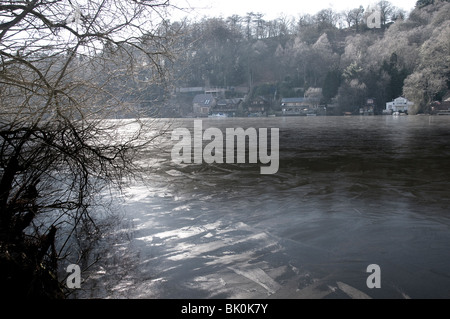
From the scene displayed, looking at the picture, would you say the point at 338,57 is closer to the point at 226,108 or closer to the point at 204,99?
the point at 226,108

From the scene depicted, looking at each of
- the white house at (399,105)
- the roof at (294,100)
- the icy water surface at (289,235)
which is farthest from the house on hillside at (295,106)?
the icy water surface at (289,235)

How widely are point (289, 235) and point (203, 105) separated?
296 feet

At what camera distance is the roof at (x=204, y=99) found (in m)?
95.7

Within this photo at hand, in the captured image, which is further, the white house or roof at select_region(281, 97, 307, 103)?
roof at select_region(281, 97, 307, 103)

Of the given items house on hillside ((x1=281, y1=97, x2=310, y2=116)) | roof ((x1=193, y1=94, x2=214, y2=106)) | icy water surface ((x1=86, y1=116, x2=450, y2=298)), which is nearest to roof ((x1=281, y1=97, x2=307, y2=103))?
house on hillside ((x1=281, y1=97, x2=310, y2=116))

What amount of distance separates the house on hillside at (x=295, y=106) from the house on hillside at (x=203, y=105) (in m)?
18.1

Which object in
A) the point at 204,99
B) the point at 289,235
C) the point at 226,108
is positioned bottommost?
the point at 289,235

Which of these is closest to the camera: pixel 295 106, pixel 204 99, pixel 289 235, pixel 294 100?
pixel 289 235

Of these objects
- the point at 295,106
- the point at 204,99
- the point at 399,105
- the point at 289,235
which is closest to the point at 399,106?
the point at 399,105

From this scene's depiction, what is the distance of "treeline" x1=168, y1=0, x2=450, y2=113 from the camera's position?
6367 centimetres

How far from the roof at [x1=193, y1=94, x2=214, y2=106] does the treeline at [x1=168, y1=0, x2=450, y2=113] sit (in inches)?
191

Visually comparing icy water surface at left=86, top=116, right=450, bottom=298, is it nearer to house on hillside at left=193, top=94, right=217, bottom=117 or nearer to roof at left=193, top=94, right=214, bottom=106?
house on hillside at left=193, top=94, right=217, bottom=117

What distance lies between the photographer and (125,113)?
6.48 meters

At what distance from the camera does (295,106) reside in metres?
85.4
